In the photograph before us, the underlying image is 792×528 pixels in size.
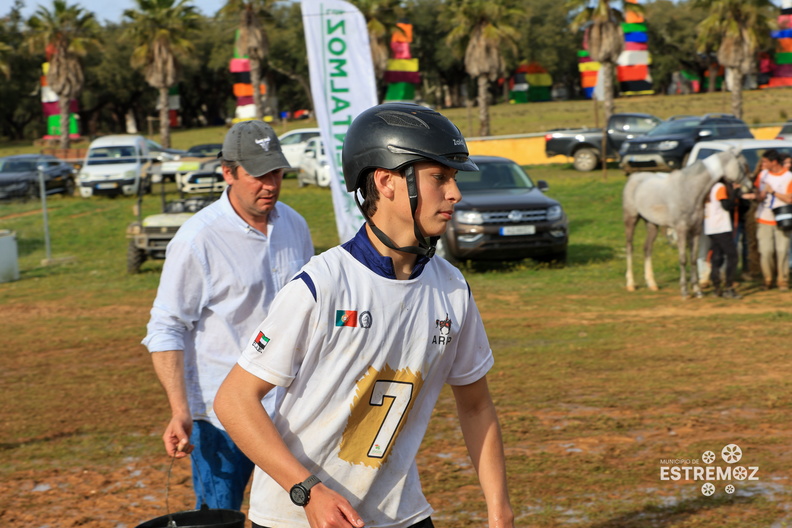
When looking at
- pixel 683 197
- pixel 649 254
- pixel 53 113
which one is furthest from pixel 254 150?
pixel 53 113

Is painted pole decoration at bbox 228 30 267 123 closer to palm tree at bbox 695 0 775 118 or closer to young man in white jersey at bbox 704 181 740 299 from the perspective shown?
palm tree at bbox 695 0 775 118

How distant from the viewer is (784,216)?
1353cm

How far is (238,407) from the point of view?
2434mm

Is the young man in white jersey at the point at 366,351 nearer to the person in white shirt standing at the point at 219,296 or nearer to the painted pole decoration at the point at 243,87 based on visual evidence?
the person in white shirt standing at the point at 219,296

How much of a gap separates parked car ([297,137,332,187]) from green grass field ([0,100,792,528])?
13140 millimetres

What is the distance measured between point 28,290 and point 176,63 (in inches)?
1297

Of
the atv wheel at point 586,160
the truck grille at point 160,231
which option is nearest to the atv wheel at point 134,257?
the truck grille at point 160,231

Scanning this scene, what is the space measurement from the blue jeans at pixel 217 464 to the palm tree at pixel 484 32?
137ft

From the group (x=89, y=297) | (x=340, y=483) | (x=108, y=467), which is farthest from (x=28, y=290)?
(x=340, y=483)

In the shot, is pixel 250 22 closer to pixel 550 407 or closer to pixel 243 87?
pixel 243 87

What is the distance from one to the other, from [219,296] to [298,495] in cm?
167

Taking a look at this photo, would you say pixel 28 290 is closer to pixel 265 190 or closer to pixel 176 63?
pixel 265 190

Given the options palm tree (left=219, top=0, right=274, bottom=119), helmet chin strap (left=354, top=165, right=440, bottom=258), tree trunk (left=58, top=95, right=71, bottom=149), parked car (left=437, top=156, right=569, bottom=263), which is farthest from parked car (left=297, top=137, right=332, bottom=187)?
helmet chin strap (left=354, top=165, right=440, bottom=258)

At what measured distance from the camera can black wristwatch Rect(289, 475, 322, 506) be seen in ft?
7.66
